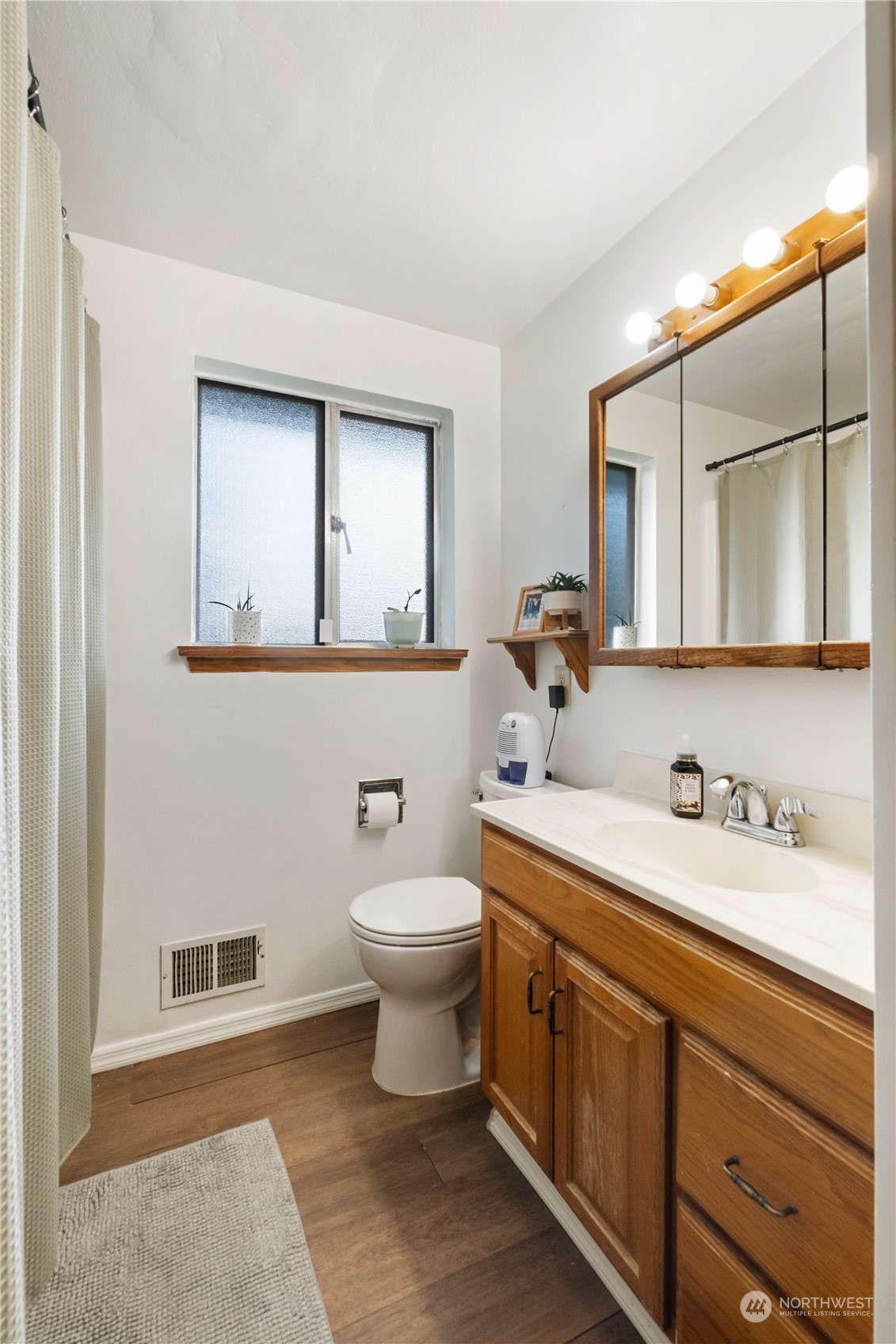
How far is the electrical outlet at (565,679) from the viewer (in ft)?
6.66

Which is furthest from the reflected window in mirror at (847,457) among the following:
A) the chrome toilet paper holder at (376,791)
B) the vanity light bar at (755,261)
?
the chrome toilet paper holder at (376,791)

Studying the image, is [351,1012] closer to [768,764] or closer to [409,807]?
[409,807]

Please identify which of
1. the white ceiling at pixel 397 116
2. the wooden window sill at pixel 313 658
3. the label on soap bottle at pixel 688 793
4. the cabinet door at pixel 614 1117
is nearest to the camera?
the cabinet door at pixel 614 1117

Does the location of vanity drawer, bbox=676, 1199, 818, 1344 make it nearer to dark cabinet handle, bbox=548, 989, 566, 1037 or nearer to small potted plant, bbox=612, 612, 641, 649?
dark cabinet handle, bbox=548, 989, 566, 1037

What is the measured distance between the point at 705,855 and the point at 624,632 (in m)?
0.62

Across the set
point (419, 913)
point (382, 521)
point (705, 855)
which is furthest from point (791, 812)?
point (382, 521)

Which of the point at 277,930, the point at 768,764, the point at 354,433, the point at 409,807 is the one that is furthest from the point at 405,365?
the point at 277,930

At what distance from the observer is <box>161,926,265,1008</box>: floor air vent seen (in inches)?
74.7

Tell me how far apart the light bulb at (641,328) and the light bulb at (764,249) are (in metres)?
0.30

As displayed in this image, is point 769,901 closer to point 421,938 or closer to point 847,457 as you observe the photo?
point 847,457

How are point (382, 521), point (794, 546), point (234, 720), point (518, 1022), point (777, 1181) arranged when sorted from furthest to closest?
point (382, 521) < point (234, 720) < point (518, 1022) < point (794, 546) < point (777, 1181)

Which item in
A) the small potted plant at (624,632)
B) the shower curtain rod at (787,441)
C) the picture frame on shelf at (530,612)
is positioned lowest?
the small potted plant at (624,632)

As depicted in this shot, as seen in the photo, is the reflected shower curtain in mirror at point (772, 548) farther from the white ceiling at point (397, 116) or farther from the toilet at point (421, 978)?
the toilet at point (421, 978)

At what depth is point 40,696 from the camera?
0.93 m
